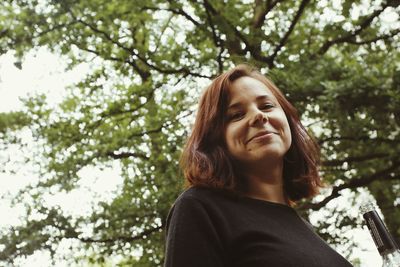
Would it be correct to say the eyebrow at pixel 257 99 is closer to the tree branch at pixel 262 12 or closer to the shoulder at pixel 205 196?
the shoulder at pixel 205 196

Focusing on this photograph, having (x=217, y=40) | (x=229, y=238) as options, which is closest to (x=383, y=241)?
(x=229, y=238)

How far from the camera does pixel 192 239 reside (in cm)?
127

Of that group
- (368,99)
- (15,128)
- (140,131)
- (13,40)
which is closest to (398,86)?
(368,99)

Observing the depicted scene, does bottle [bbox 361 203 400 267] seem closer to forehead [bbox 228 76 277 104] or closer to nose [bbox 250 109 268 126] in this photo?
nose [bbox 250 109 268 126]

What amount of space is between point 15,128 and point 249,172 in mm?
7358

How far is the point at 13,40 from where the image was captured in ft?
20.4

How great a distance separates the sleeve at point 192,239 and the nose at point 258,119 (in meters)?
0.48

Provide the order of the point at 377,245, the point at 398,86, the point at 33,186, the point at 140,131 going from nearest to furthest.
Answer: the point at 377,245 < the point at 398,86 < the point at 33,186 < the point at 140,131

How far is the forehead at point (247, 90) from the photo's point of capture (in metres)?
1.82

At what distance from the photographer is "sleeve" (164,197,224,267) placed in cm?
125

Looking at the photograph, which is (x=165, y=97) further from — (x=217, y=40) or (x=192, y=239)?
(x=192, y=239)

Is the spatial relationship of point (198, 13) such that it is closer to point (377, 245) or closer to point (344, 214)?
point (344, 214)

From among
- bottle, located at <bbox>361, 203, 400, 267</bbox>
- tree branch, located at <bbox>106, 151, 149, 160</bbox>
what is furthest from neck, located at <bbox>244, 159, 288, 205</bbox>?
tree branch, located at <bbox>106, 151, 149, 160</bbox>

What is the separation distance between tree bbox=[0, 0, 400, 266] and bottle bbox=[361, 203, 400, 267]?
3.43 meters
